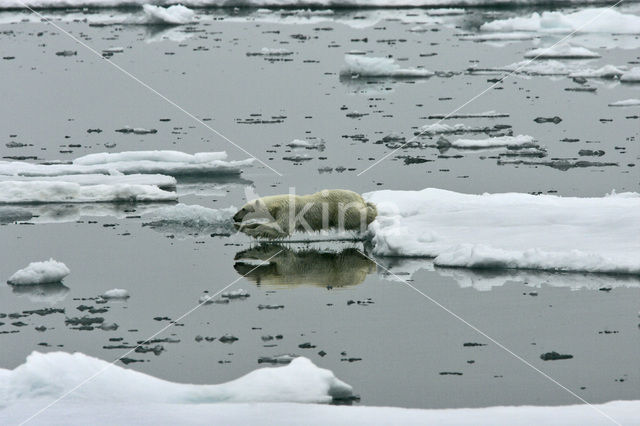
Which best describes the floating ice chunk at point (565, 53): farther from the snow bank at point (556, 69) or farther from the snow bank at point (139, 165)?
the snow bank at point (139, 165)

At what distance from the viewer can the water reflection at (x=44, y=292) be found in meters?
7.89

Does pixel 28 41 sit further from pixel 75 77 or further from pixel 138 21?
pixel 75 77

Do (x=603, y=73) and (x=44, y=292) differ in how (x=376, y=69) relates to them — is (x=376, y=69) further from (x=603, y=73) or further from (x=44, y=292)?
(x=44, y=292)

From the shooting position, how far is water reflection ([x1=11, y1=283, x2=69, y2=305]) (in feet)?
25.9

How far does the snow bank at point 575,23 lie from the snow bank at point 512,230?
15.0m

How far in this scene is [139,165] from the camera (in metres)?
12.3

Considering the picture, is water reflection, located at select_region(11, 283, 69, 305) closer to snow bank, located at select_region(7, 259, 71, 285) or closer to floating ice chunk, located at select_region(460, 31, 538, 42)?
snow bank, located at select_region(7, 259, 71, 285)

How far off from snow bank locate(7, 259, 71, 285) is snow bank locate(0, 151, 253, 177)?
154 inches

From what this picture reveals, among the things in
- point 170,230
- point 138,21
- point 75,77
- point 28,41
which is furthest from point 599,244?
point 138,21

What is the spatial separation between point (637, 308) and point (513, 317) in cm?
90

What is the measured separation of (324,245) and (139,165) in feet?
12.4

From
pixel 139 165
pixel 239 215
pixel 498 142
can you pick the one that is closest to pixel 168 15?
pixel 498 142

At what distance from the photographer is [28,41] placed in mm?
25219

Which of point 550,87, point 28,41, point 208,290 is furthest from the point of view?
point 28,41
